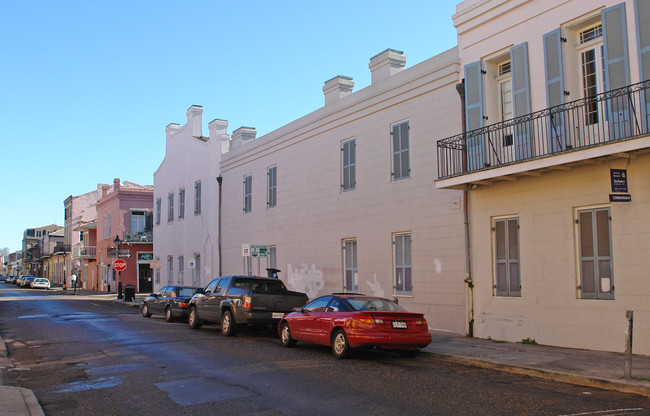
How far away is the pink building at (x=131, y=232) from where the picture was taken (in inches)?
1820

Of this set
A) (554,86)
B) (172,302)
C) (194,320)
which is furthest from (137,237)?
(554,86)

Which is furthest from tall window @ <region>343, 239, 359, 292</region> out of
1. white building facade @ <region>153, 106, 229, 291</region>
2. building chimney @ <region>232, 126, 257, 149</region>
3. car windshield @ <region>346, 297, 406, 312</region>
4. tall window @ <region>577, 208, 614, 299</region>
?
white building facade @ <region>153, 106, 229, 291</region>

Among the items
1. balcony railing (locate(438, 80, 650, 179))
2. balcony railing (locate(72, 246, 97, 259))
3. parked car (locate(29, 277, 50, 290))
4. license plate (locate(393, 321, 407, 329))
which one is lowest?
parked car (locate(29, 277, 50, 290))

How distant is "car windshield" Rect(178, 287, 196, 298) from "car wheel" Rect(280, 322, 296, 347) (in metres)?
8.63

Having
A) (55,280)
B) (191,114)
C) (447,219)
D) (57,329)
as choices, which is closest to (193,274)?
(191,114)

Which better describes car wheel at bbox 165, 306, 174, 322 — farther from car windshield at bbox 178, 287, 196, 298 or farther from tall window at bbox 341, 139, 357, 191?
tall window at bbox 341, 139, 357, 191

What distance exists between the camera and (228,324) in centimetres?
1588

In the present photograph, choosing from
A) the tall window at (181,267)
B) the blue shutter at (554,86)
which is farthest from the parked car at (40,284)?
the blue shutter at (554,86)

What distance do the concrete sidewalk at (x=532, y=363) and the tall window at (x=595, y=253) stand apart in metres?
1.24

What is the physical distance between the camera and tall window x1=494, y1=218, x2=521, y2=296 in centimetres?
1344

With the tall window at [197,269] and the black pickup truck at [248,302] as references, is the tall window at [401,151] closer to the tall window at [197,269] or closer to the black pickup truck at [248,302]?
the black pickup truck at [248,302]

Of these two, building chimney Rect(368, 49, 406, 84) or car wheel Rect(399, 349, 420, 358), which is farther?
building chimney Rect(368, 49, 406, 84)

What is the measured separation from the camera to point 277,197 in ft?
76.8

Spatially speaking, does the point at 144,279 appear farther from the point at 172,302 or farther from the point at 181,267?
the point at 172,302
